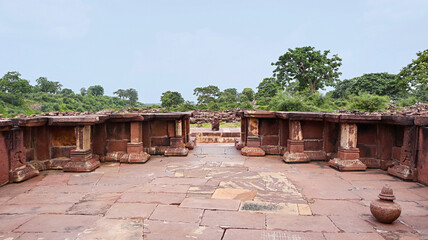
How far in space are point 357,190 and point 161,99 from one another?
132 feet

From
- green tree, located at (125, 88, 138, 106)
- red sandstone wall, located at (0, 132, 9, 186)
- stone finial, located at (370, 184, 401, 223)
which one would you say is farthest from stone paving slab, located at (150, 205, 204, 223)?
green tree, located at (125, 88, 138, 106)

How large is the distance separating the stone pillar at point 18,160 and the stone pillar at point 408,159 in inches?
241

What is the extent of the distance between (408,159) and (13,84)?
47706 millimetres

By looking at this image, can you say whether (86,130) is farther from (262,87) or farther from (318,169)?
(262,87)

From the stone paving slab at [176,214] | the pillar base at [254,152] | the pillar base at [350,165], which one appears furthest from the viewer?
the pillar base at [254,152]

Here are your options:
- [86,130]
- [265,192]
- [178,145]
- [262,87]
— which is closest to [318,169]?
[265,192]

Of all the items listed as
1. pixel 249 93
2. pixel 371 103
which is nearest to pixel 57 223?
pixel 371 103

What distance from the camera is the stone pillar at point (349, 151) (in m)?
4.98

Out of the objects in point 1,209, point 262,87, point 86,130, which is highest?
point 262,87

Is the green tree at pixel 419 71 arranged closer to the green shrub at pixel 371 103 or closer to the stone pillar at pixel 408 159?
the green shrub at pixel 371 103

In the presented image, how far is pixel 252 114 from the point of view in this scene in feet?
20.9

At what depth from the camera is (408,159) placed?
Result: 454cm

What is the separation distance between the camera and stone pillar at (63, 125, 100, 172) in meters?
4.93

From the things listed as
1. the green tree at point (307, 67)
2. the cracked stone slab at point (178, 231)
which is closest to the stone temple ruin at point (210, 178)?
the cracked stone slab at point (178, 231)
